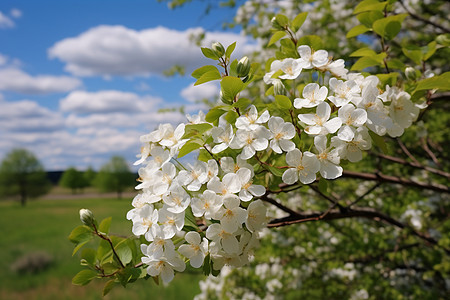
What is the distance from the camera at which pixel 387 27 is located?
1.15 m

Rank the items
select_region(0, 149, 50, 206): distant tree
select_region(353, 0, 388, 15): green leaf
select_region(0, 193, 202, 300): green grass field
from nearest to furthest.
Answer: select_region(353, 0, 388, 15): green leaf
select_region(0, 193, 202, 300): green grass field
select_region(0, 149, 50, 206): distant tree

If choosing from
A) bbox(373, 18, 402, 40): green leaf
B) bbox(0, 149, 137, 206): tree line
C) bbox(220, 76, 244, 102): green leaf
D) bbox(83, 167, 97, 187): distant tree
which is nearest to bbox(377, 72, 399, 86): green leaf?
bbox(373, 18, 402, 40): green leaf

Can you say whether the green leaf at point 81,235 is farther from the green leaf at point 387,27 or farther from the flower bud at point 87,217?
the green leaf at point 387,27

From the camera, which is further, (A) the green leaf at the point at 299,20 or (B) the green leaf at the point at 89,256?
(A) the green leaf at the point at 299,20

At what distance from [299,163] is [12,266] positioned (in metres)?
15.5

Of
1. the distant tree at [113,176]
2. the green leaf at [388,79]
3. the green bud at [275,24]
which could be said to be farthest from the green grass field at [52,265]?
the distant tree at [113,176]

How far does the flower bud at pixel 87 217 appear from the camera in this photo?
890 mm

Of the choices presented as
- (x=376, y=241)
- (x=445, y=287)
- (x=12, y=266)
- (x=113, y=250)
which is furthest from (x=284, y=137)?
(x=12, y=266)

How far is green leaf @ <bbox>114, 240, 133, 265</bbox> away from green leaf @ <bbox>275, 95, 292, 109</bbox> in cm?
51

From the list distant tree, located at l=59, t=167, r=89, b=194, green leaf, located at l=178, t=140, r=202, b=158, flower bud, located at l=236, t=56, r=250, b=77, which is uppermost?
flower bud, located at l=236, t=56, r=250, b=77

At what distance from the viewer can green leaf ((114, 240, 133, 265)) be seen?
0.89 m

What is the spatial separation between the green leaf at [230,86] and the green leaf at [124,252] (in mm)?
443

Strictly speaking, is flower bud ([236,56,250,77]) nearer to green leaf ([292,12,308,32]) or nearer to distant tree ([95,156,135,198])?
green leaf ([292,12,308,32])

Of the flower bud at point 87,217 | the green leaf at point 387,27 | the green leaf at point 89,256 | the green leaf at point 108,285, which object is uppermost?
the green leaf at point 387,27
